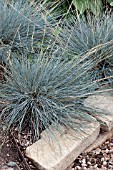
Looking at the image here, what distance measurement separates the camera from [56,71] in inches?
107

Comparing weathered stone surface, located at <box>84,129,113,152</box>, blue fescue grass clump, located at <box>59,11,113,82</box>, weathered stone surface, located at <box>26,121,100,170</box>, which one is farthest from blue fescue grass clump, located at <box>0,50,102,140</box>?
blue fescue grass clump, located at <box>59,11,113,82</box>

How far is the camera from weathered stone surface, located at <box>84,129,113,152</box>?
2613 mm

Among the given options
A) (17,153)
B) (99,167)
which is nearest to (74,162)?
(99,167)

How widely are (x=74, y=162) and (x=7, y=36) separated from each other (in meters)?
1.37

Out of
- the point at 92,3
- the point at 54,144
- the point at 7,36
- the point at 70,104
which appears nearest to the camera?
the point at 54,144

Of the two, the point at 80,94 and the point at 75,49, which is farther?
the point at 75,49

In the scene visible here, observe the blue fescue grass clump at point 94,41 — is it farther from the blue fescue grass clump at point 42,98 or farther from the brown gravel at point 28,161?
the brown gravel at point 28,161

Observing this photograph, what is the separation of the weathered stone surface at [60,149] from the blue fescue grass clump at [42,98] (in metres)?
0.07

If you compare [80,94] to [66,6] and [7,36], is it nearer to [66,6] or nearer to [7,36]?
[7,36]

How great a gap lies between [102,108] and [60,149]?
56 cm

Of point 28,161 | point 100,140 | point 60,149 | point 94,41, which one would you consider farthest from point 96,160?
point 94,41

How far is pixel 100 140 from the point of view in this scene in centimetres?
266

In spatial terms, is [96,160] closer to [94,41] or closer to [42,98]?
[42,98]

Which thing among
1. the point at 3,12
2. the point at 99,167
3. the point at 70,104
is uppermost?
the point at 3,12
